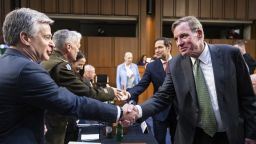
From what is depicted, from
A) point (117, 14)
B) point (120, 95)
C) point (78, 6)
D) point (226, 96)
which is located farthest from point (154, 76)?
point (78, 6)

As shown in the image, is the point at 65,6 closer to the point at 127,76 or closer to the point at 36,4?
the point at 36,4

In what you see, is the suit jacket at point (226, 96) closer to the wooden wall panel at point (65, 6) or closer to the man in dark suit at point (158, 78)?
the man in dark suit at point (158, 78)

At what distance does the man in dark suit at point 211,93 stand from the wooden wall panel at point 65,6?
327 inches

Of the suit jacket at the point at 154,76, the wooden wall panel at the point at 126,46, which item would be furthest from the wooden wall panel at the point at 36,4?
the suit jacket at the point at 154,76

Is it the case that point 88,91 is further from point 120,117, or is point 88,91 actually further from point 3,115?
point 3,115

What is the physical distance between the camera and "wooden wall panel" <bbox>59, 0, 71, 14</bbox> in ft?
33.2

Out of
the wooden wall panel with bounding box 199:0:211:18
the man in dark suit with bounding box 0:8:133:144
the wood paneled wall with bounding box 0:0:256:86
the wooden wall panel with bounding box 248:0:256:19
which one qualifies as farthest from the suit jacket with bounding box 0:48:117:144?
the wooden wall panel with bounding box 248:0:256:19

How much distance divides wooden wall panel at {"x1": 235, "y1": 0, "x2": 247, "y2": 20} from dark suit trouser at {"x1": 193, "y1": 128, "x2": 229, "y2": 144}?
9.40 m

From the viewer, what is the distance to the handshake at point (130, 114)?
214 cm

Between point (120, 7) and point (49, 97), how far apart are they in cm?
905

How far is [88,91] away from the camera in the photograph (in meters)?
2.85

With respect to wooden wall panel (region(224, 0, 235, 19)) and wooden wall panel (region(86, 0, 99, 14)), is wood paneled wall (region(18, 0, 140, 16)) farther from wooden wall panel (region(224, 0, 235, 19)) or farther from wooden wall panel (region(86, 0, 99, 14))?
wooden wall panel (region(224, 0, 235, 19))

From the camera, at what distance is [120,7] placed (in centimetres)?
1036

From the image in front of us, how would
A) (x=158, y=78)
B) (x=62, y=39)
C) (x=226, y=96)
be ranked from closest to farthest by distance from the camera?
(x=226, y=96)
(x=62, y=39)
(x=158, y=78)
